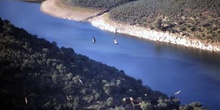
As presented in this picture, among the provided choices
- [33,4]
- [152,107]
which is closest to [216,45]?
[152,107]

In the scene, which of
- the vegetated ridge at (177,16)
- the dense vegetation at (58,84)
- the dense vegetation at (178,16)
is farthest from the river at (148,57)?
the dense vegetation at (58,84)

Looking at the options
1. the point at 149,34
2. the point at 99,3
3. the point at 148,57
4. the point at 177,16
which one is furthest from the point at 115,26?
the point at 148,57

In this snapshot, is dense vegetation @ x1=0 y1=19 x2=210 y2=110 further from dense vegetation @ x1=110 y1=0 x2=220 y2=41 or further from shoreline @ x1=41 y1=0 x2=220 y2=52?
dense vegetation @ x1=110 y1=0 x2=220 y2=41

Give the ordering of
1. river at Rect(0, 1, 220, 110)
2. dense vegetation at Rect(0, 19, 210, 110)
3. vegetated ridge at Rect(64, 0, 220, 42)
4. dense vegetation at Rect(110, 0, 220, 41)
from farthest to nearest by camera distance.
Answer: dense vegetation at Rect(110, 0, 220, 41)
vegetated ridge at Rect(64, 0, 220, 42)
river at Rect(0, 1, 220, 110)
dense vegetation at Rect(0, 19, 210, 110)

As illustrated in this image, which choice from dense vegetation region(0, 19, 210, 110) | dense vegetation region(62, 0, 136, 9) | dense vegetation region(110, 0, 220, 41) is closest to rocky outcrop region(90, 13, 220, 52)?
dense vegetation region(110, 0, 220, 41)

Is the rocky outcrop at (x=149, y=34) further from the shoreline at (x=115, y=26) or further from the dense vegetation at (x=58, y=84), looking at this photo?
the dense vegetation at (x=58, y=84)

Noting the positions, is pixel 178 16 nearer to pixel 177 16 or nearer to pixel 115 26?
pixel 177 16
